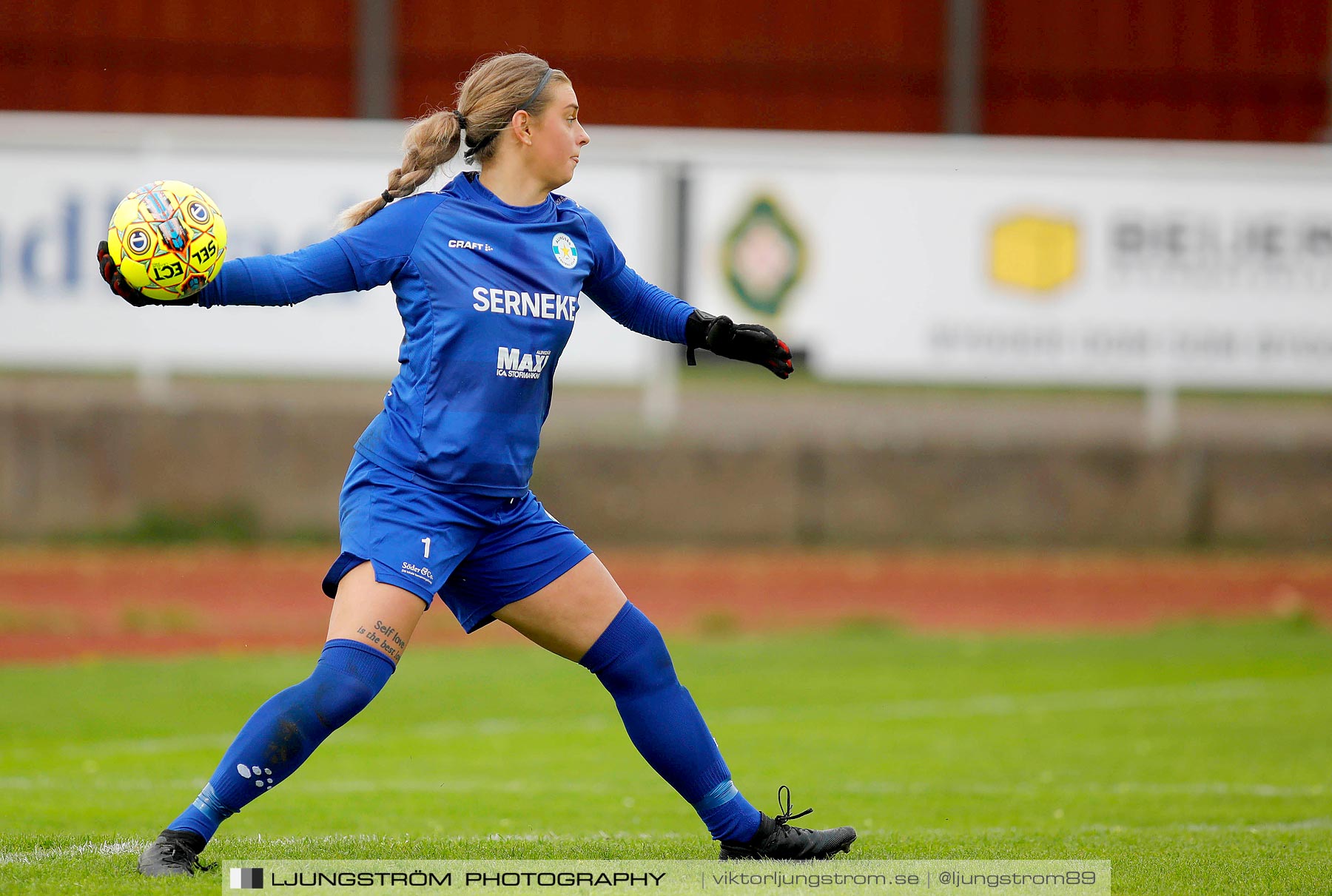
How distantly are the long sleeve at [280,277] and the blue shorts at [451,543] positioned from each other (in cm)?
53

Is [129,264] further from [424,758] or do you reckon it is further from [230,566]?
[230,566]

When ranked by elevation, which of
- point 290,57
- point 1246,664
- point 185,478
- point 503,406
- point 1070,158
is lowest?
point 1246,664

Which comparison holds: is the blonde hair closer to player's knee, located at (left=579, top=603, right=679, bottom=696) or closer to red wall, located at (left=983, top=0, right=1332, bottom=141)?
player's knee, located at (left=579, top=603, right=679, bottom=696)

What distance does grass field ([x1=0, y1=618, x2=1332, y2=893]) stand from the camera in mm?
5211

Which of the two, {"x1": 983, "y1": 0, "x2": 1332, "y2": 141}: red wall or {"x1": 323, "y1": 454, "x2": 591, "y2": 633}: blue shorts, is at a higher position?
{"x1": 983, "y1": 0, "x2": 1332, "y2": 141}: red wall

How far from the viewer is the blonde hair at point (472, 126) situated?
4648 mm

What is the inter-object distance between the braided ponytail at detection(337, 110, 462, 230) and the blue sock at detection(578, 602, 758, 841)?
54.2 inches

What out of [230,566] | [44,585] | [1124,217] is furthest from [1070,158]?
[44,585]

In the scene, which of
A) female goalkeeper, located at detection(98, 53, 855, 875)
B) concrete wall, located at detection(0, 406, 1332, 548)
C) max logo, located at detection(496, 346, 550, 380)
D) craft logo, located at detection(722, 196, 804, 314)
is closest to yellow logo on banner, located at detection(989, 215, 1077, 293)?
concrete wall, located at detection(0, 406, 1332, 548)

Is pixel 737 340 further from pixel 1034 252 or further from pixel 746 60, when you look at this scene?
pixel 746 60

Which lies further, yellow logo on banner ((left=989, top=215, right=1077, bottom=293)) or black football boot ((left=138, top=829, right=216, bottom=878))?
yellow logo on banner ((left=989, top=215, right=1077, bottom=293))

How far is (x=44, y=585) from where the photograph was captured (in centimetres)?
1326

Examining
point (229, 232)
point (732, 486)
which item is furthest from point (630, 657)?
point (229, 232)

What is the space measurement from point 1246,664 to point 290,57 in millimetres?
17145
